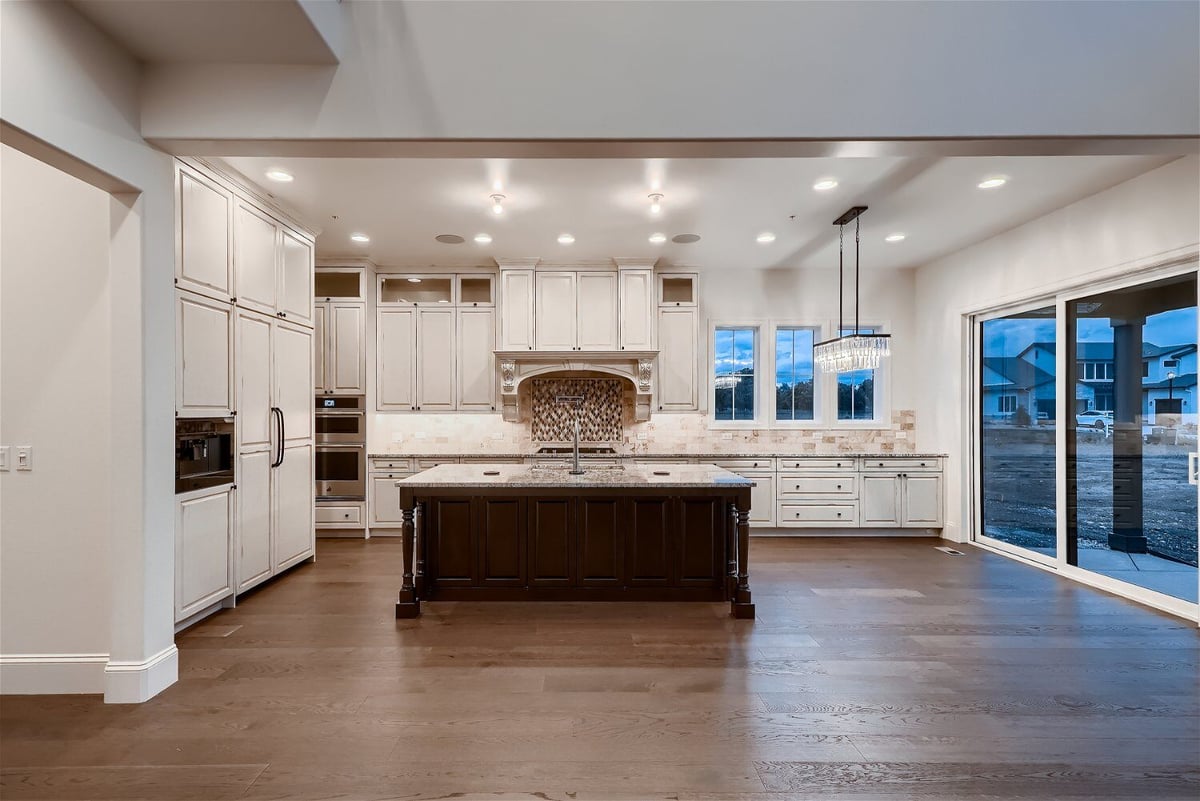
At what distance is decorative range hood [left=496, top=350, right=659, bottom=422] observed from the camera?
5.65 metres

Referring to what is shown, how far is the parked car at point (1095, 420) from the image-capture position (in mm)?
4012

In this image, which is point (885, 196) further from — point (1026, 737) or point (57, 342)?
point (57, 342)

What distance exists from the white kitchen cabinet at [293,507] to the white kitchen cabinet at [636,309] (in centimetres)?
306

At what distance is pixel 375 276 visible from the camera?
5797mm

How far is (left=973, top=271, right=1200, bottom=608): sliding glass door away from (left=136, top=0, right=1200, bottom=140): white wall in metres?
2.07

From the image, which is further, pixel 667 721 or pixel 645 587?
pixel 645 587

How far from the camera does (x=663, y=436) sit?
239 inches

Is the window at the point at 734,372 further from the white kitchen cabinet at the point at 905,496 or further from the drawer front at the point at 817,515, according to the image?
the white kitchen cabinet at the point at 905,496

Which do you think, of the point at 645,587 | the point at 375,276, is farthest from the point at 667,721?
the point at 375,276

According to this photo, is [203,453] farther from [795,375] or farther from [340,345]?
[795,375]

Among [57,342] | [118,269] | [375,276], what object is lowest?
[57,342]

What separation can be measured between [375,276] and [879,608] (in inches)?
212

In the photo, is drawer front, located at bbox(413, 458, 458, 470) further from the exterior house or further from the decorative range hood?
the exterior house

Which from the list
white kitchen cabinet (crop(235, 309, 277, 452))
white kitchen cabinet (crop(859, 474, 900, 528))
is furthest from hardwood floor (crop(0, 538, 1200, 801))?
white kitchen cabinet (crop(859, 474, 900, 528))
